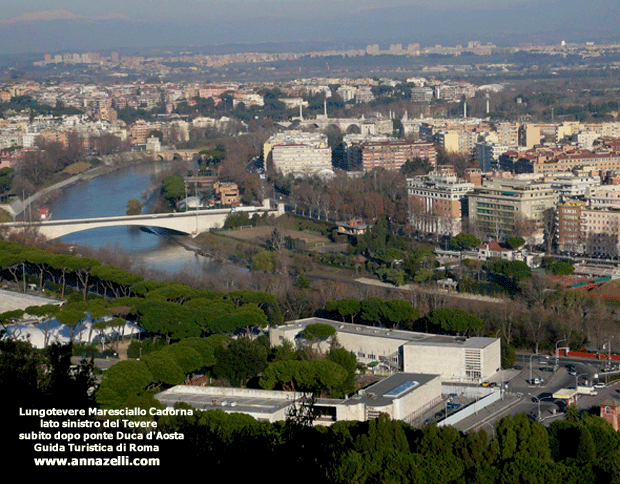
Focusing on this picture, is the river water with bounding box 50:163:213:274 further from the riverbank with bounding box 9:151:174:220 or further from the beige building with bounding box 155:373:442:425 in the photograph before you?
the beige building with bounding box 155:373:442:425

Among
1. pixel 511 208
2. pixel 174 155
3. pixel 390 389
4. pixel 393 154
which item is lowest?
pixel 174 155

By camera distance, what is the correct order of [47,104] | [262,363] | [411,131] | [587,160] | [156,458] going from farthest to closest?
[47,104] → [411,131] → [587,160] → [262,363] → [156,458]

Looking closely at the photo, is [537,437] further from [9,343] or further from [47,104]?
[47,104]

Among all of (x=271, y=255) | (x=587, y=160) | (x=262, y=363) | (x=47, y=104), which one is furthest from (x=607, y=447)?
(x=47, y=104)

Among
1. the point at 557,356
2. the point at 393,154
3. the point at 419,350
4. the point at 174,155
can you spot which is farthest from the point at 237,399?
the point at 174,155

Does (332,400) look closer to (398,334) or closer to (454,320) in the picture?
(398,334)

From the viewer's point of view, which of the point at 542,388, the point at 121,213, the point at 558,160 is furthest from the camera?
the point at 558,160

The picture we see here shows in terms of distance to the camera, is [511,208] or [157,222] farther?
Result: [157,222]
